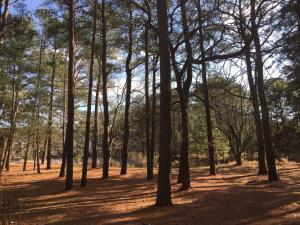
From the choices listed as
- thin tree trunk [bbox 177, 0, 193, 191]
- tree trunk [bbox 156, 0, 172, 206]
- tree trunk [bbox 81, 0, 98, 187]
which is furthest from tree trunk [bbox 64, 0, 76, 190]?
tree trunk [bbox 156, 0, 172, 206]

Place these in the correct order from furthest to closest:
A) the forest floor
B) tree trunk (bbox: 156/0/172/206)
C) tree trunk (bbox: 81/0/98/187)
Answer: tree trunk (bbox: 81/0/98/187) → tree trunk (bbox: 156/0/172/206) → the forest floor

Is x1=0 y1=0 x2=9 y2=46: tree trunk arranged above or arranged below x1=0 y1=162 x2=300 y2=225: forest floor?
above

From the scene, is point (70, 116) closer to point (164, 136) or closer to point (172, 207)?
point (164, 136)

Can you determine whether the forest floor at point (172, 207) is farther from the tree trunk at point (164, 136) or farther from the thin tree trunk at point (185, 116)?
the thin tree trunk at point (185, 116)

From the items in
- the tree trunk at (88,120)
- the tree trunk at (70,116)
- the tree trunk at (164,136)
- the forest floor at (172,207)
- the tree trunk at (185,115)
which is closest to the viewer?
the forest floor at (172,207)

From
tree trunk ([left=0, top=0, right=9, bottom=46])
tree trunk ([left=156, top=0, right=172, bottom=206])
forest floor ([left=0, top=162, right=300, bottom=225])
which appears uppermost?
tree trunk ([left=0, top=0, right=9, bottom=46])

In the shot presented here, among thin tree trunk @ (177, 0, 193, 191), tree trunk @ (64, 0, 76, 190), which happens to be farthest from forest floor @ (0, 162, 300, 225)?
tree trunk @ (64, 0, 76, 190)

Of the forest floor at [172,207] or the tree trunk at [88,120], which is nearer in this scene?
the forest floor at [172,207]

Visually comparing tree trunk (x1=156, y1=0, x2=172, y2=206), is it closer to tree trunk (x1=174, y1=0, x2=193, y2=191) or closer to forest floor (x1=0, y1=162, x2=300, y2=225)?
forest floor (x1=0, y1=162, x2=300, y2=225)

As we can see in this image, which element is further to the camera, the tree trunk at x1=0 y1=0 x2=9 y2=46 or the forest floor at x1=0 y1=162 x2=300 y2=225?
the tree trunk at x1=0 y1=0 x2=9 y2=46

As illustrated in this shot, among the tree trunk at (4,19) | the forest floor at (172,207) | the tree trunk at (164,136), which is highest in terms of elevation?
the tree trunk at (4,19)

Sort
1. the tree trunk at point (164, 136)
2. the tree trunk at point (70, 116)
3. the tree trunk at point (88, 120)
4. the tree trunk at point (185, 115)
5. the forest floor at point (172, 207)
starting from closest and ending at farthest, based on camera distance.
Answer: the forest floor at point (172, 207) → the tree trunk at point (164, 136) → the tree trunk at point (185, 115) → the tree trunk at point (70, 116) → the tree trunk at point (88, 120)

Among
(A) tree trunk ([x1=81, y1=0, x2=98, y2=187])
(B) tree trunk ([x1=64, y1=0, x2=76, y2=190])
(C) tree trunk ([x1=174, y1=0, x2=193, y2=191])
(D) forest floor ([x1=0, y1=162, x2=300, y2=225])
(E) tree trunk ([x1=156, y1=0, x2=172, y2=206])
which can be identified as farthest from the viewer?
(A) tree trunk ([x1=81, y1=0, x2=98, y2=187])

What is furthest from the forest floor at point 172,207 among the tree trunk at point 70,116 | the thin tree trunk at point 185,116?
the tree trunk at point 70,116
